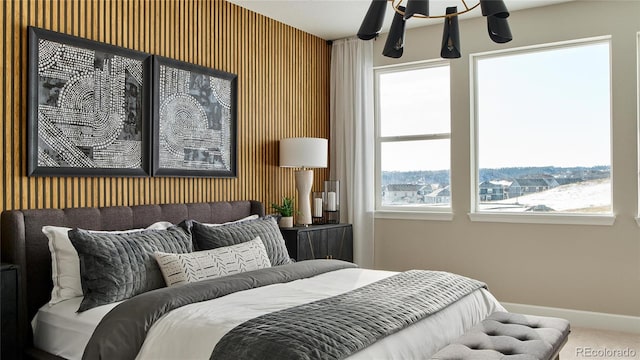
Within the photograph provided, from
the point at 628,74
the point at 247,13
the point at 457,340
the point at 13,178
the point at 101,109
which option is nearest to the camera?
the point at 457,340

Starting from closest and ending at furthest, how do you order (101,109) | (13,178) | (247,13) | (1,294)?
(1,294), (13,178), (101,109), (247,13)

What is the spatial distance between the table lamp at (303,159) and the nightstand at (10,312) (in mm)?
2355

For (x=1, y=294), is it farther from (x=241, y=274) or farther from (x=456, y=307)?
(x=456, y=307)

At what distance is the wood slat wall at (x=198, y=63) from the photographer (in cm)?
295

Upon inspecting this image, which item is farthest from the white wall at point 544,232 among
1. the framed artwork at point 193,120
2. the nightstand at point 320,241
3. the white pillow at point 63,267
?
the white pillow at point 63,267

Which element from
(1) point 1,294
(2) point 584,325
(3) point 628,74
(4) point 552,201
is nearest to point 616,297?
(2) point 584,325

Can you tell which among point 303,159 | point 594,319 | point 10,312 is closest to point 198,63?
point 303,159

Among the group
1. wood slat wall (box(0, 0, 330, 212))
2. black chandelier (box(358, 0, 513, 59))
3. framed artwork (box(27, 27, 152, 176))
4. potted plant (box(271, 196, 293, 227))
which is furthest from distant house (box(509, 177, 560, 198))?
framed artwork (box(27, 27, 152, 176))

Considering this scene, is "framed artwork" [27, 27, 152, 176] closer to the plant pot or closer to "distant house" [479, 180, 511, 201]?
the plant pot

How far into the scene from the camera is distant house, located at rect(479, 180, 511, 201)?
4.75 meters

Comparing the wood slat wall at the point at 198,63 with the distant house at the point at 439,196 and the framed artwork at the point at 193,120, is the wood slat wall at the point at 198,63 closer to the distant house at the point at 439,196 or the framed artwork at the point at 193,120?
the framed artwork at the point at 193,120

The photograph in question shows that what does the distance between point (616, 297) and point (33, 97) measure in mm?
4269

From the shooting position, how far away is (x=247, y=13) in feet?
14.8

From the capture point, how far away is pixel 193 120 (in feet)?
12.9
